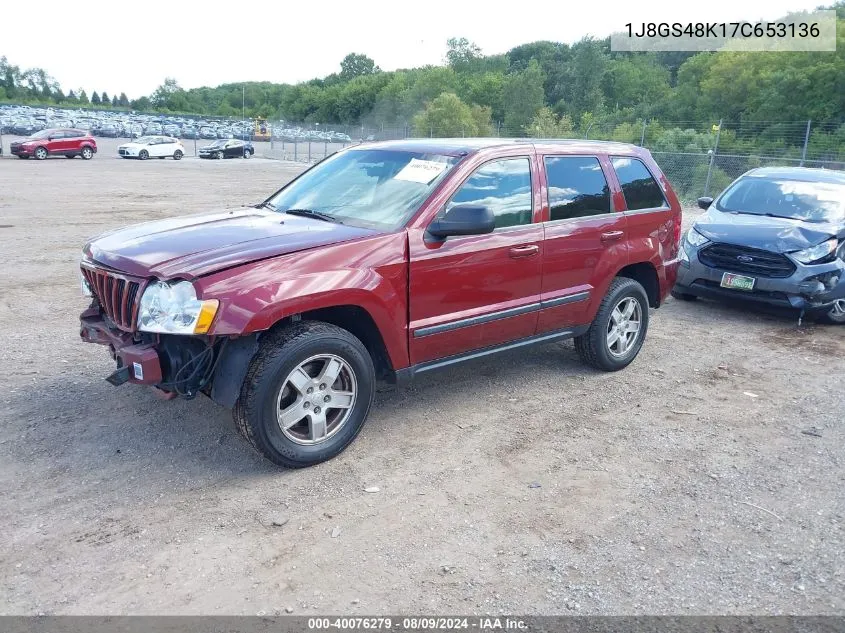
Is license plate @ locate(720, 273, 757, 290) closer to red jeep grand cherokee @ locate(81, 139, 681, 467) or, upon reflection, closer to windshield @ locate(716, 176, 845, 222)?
windshield @ locate(716, 176, 845, 222)

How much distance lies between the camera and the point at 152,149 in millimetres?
40031

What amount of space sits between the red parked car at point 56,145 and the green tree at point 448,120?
744 inches

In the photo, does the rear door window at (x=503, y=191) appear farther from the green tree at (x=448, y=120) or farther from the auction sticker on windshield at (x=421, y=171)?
the green tree at (x=448, y=120)

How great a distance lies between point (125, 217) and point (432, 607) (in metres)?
13.9

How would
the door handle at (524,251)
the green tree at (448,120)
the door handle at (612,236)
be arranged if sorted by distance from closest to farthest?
the door handle at (524,251) → the door handle at (612,236) → the green tree at (448,120)

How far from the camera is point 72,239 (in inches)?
463

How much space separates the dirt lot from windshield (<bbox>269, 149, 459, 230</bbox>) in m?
1.43

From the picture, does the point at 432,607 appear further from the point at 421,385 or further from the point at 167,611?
the point at 421,385

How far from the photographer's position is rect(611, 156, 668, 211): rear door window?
235 inches

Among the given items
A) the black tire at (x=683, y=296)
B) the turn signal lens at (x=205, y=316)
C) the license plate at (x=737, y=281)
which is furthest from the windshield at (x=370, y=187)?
the black tire at (x=683, y=296)

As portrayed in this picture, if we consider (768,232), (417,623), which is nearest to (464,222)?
(417,623)

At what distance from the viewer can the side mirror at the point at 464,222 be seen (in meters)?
4.38

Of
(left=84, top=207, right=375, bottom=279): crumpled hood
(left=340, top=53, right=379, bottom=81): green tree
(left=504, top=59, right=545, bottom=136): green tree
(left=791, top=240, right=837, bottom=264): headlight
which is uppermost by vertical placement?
(left=340, top=53, right=379, bottom=81): green tree

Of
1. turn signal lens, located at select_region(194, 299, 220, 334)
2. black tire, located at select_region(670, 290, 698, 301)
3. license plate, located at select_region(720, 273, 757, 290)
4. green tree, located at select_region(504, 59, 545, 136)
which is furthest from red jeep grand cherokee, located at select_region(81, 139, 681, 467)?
green tree, located at select_region(504, 59, 545, 136)
